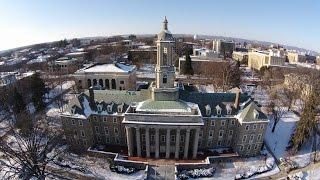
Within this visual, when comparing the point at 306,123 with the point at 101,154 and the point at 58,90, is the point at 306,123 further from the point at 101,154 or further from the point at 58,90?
the point at 58,90

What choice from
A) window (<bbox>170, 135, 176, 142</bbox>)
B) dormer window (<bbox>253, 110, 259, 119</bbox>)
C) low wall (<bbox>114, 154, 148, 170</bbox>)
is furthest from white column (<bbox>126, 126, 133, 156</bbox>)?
dormer window (<bbox>253, 110, 259, 119</bbox>)

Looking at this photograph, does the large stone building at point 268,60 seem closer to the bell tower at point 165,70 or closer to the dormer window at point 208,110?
the dormer window at point 208,110

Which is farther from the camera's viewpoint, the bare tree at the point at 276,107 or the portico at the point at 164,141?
the bare tree at the point at 276,107

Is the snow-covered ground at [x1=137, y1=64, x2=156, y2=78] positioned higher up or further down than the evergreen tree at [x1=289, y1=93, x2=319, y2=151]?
further down

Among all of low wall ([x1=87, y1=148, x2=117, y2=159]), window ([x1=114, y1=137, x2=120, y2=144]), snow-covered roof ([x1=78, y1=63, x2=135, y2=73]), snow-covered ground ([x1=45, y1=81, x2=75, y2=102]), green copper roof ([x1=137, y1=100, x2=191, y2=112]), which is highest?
green copper roof ([x1=137, y1=100, x2=191, y2=112])

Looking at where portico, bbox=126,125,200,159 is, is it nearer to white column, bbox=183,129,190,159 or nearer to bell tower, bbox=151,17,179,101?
white column, bbox=183,129,190,159

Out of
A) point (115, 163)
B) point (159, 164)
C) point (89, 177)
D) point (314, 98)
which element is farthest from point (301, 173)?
point (89, 177)

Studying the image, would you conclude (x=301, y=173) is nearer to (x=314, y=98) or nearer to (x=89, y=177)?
(x=314, y=98)

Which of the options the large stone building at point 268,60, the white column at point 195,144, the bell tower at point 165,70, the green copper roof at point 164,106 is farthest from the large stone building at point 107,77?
the large stone building at point 268,60
